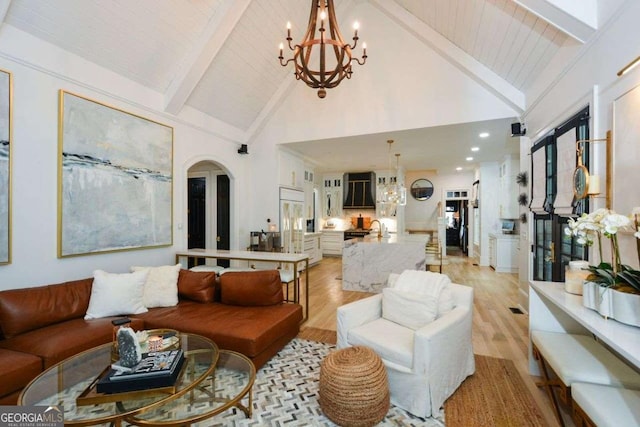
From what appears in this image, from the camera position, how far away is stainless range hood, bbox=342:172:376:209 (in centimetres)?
898

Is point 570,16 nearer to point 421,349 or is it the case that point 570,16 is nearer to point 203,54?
point 421,349

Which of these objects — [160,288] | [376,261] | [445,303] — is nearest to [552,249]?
[445,303]

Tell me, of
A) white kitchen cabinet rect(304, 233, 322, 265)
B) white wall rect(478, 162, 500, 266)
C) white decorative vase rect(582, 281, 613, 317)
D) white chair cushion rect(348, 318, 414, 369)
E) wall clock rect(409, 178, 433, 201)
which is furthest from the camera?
wall clock rect(409, 178, 433, 201)

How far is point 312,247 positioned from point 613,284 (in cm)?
649

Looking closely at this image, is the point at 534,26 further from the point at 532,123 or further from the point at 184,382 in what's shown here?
the point at 184,382

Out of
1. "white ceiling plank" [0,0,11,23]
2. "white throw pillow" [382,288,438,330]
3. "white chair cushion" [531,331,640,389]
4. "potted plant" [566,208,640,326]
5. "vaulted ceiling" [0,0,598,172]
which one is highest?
"vaulted ceiling" [0,0,598,172]

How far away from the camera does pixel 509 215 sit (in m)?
6.76

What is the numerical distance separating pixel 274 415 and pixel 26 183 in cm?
315

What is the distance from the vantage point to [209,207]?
20.0 ft

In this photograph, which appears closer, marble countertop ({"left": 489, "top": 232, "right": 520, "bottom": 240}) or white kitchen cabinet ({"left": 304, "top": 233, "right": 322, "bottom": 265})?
marble countertop ({"left": 489, "top": 232, "right": 520, "bottom": 240})

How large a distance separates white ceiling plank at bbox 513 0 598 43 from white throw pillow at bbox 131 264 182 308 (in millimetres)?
→ 4442

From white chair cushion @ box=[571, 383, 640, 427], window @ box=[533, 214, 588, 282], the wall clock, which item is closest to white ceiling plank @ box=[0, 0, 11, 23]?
white chair cushion @ box=[571, 383, 640, 427]

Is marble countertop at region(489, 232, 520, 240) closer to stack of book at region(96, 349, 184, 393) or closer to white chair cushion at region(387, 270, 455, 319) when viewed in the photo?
white chair cushion at region(387, 270, 455, 319)

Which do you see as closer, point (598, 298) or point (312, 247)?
point (598, 298)
